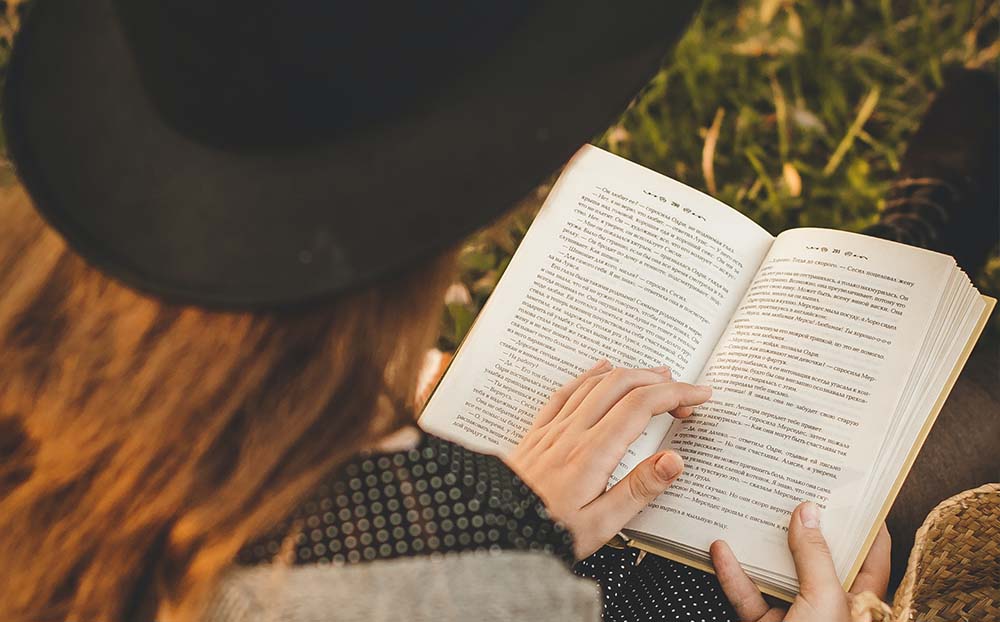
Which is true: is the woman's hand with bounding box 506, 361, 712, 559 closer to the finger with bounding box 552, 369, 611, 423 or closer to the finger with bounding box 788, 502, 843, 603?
the finger with bounding box 552, 369, 611, 423

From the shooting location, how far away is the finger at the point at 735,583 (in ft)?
3.44

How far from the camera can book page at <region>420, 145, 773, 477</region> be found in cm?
119

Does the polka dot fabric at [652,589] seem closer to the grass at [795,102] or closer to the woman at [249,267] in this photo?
the woman at [249,267]

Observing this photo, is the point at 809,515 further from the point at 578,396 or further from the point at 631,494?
the point at 578,396

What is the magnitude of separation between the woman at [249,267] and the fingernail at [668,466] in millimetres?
253

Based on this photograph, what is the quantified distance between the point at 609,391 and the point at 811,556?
0.30m

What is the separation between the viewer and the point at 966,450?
133 cm

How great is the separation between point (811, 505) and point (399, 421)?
519 mm

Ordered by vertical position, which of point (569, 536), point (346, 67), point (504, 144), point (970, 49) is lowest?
point (970, 49)

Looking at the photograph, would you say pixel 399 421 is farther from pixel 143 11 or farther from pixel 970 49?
pixel 970 49

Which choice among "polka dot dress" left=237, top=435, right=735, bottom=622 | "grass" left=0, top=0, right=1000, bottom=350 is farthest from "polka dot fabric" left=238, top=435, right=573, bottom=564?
"grass" left=0, top=0, right=1000, bottom=350

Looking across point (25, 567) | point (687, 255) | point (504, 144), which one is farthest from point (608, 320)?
point (25, 567)

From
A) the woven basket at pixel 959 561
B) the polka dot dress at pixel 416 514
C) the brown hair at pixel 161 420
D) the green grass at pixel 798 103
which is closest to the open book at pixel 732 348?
the woven basket at pixel 959 561

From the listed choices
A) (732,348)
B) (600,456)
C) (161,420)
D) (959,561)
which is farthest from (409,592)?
(959,561)
